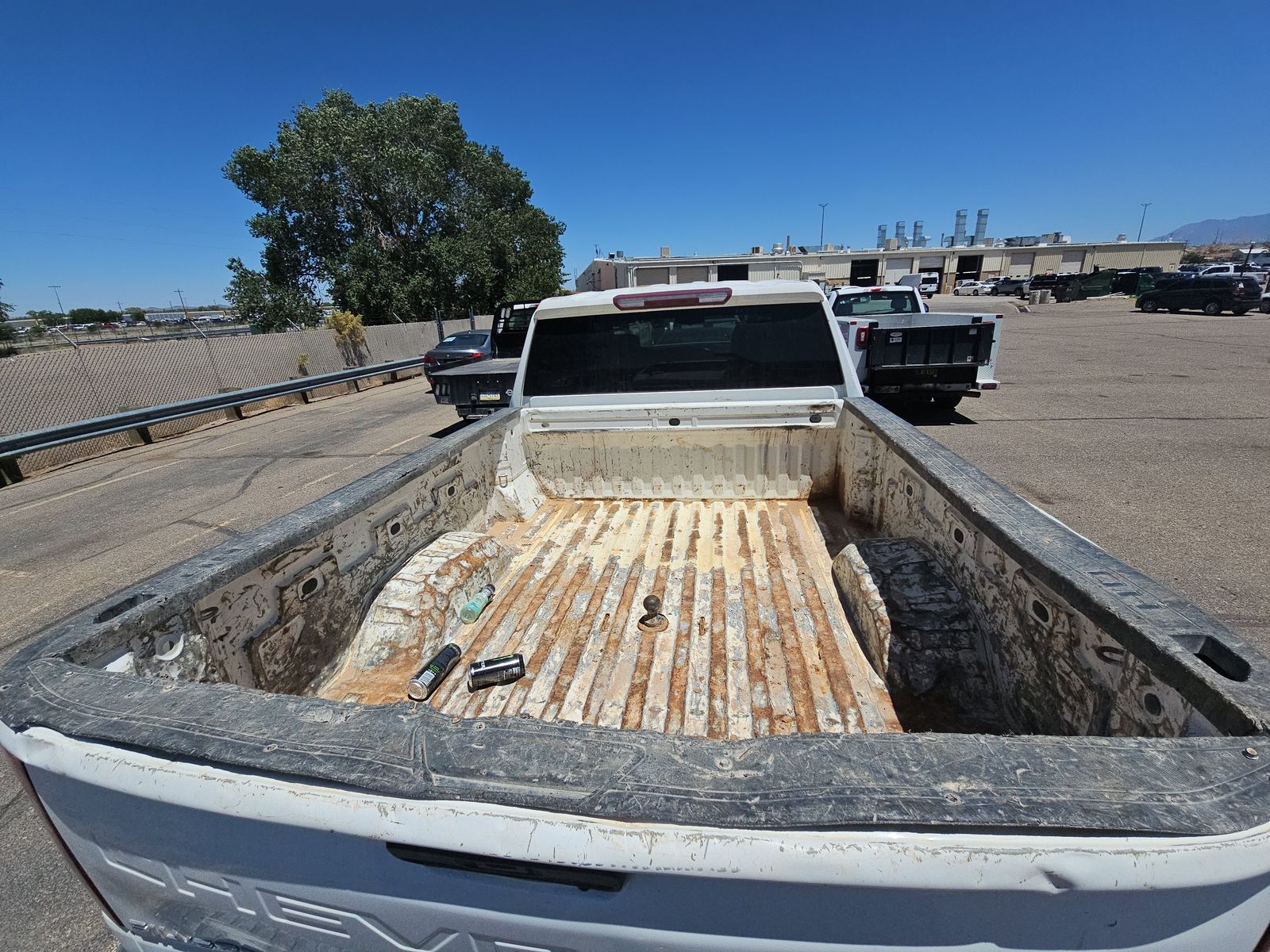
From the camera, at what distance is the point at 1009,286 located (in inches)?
2073

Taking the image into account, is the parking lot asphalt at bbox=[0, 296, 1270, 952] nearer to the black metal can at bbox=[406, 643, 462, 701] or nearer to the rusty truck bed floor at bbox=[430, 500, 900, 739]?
the black metal can at bbox=[406, 643, 462, 701]

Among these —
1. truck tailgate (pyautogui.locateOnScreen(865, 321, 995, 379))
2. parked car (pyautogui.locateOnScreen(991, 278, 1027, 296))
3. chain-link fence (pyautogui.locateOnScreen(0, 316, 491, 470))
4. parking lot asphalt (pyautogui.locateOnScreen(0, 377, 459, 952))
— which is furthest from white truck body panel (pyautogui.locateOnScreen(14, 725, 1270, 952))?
parked car (pyautogui.locateOnScreen(991, 278, 1027, 296))

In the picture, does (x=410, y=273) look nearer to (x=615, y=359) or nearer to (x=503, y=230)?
(x=503, y=230)

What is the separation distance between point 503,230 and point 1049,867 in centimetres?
3340

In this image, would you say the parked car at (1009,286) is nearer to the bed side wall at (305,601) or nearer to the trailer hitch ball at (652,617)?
the trailer hitch ball at (652,617)

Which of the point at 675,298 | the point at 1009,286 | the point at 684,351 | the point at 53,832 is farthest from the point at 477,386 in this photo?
the point at 1009,286

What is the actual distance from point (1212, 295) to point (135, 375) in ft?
128

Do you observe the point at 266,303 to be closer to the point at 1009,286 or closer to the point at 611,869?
the point at 611,869

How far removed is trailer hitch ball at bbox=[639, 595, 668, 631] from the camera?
111 inches

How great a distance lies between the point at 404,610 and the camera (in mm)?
2617

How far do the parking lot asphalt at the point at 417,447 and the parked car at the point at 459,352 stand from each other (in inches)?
44.5

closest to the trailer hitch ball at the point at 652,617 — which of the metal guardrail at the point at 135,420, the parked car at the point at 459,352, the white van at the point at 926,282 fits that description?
the parked car at the point at 459,352

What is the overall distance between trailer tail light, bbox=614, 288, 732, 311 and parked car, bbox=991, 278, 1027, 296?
59875 millimetres

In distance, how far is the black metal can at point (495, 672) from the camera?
245cm
